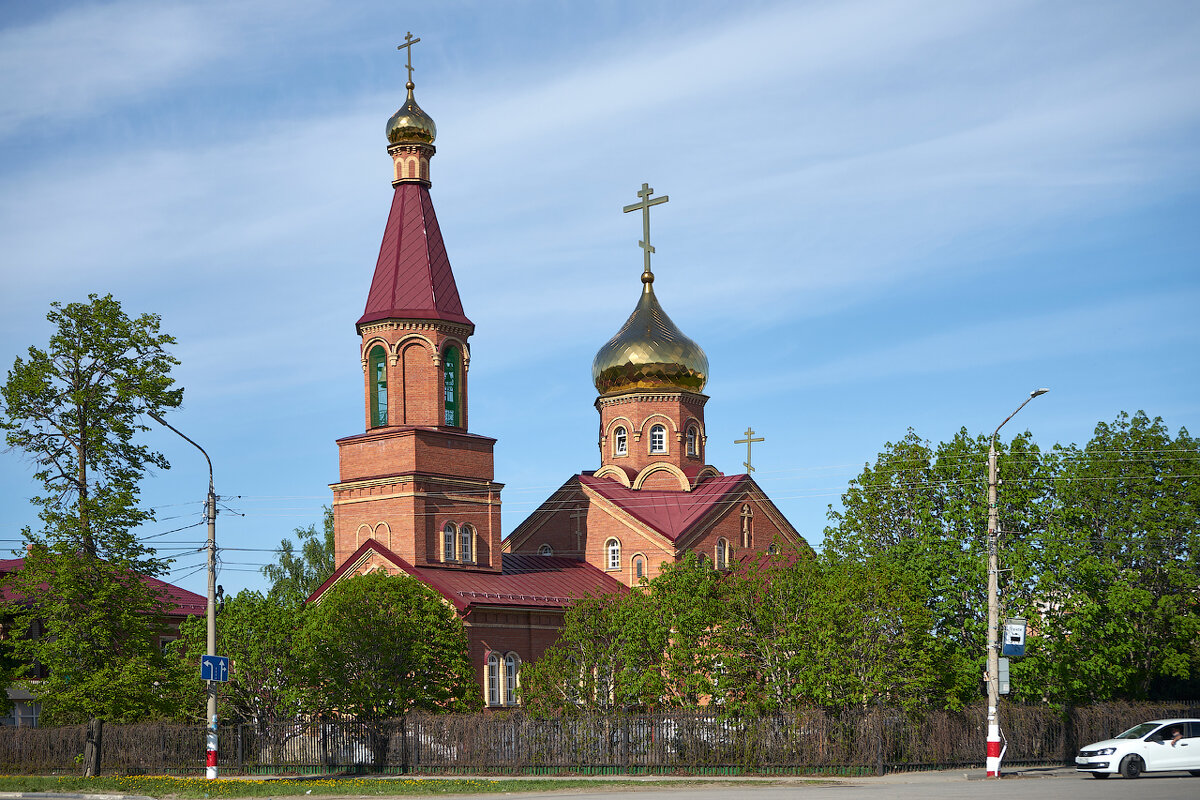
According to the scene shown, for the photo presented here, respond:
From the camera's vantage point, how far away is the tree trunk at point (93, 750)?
3356cm

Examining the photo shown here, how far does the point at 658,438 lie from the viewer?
52406 millimetres

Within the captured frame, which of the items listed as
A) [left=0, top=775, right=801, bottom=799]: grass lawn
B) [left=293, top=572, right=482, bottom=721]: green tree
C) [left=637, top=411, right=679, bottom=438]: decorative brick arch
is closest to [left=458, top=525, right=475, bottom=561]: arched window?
[left=293, top=572, right=482, bottom=721]: green tree

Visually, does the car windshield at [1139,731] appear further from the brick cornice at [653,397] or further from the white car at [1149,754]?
the brick cornice at [653,397]

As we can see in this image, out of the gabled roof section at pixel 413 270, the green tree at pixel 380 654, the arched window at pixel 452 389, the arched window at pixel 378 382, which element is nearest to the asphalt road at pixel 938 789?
the green tree at pixel 380 654

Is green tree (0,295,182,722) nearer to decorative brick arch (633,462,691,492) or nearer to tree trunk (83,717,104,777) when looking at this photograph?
tree trunk (83,717,104,777)

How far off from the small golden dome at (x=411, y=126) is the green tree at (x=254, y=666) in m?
15.8

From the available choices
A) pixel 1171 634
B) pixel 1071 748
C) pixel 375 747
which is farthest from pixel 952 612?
pixel 375 747

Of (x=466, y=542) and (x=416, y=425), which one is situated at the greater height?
(x=416, y=425)

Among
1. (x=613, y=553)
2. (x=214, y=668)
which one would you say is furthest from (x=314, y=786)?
(x=613, y=553)

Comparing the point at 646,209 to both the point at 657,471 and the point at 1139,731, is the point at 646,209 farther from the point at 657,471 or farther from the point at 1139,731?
the point at 1139,731

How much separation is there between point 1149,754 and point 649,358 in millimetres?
26844

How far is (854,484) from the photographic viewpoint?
39.8 meters

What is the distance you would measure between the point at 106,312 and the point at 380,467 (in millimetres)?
11158

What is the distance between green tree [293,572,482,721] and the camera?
36719mm
